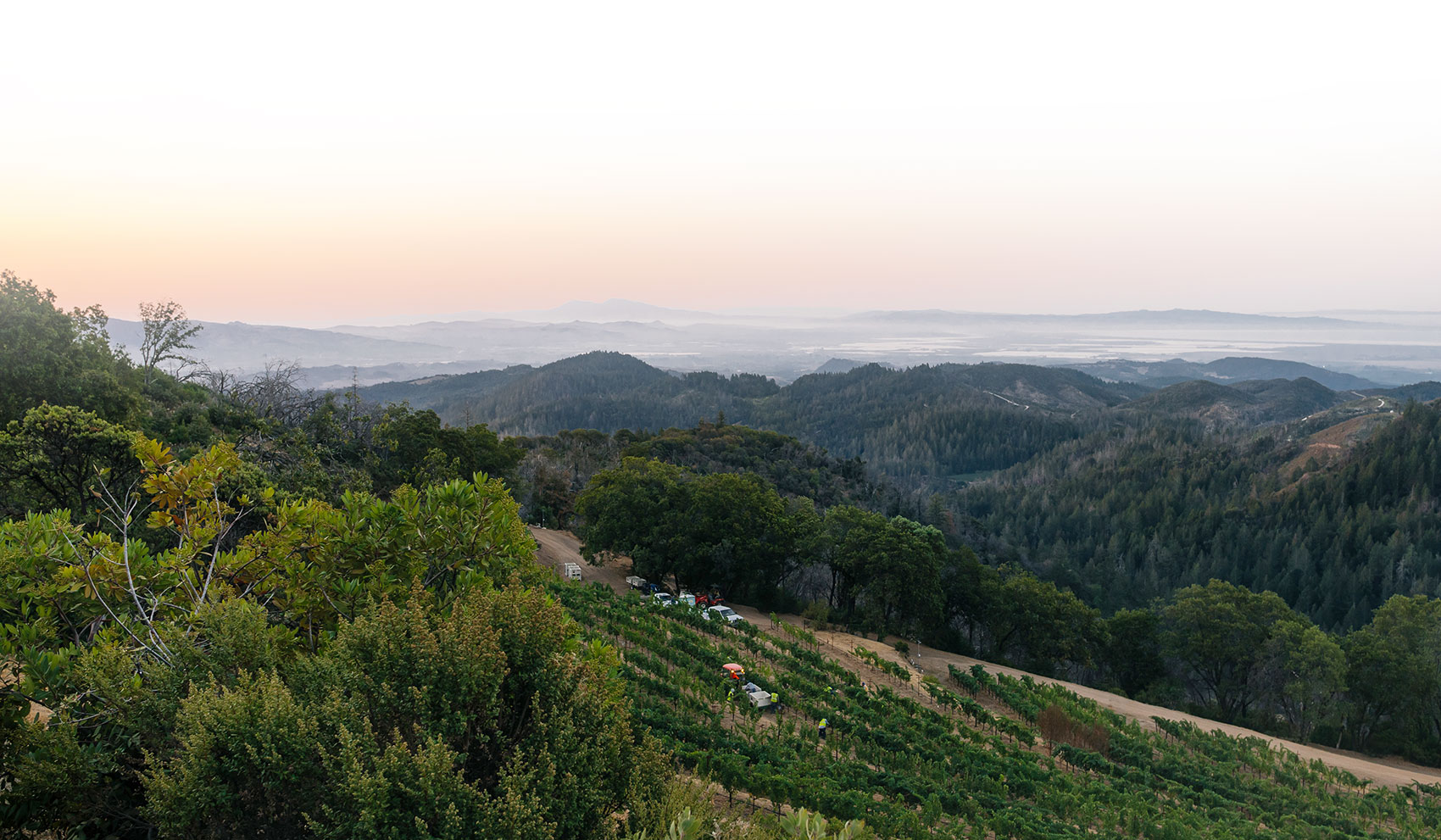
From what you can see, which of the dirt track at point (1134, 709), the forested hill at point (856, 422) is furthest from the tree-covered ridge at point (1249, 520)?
the forested hill at point (856, 422)

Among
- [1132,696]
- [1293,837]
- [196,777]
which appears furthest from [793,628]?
[196,777]

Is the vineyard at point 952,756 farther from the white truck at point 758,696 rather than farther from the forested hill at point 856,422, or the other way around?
the forested hill at point 856,422

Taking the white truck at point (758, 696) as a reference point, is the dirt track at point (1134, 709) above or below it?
below

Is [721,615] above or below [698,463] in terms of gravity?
above

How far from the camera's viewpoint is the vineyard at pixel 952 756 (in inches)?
575

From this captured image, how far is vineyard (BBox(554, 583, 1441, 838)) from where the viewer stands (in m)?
14.6

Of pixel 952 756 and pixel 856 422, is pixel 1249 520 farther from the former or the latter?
pixel 856 422

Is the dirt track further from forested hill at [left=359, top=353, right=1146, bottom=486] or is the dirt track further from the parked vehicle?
forested hill at [left=359, top=353, right=1146, bottom=486]

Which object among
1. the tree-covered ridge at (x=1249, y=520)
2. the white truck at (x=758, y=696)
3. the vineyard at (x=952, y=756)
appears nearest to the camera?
the vineyard at (x=952, y=756)

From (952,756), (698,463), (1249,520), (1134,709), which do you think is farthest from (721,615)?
(1249,520)

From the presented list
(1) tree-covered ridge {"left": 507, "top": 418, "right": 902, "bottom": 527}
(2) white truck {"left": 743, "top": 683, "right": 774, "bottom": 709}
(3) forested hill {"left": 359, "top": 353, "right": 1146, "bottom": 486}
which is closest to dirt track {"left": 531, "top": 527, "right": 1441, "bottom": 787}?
(2) white truck {"left": 743, "top": 683, "right": 774, "bottom": 709}

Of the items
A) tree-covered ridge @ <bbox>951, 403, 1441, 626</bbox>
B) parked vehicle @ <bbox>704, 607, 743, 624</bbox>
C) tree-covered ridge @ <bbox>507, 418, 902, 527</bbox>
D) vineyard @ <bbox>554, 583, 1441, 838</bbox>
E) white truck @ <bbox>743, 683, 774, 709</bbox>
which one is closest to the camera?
vineyard @ <bbox>554, 583, 1441, 838</bbox>

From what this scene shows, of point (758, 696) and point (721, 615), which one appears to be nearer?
point (758, 696)

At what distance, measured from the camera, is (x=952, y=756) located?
18672 millimetres
